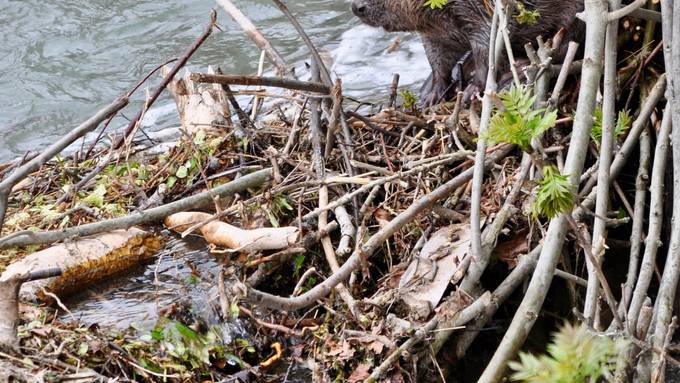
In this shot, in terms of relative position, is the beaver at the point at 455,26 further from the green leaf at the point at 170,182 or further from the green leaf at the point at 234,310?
the green leaf at the point at 234,310

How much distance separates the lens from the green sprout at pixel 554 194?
2291 mm

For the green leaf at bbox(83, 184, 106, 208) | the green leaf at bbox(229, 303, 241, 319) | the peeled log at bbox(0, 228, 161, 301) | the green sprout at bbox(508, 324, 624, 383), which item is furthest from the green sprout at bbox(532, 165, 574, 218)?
the green leaf at bbox(83, 184, 106, 208)

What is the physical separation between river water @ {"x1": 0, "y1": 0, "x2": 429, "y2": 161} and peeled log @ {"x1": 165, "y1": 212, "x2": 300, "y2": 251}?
3.21m

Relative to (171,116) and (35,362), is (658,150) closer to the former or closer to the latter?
(35,362)

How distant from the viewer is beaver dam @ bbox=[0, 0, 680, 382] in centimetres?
293

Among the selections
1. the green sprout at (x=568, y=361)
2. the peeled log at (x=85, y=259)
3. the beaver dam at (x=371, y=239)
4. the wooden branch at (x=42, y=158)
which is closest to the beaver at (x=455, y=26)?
the beaver dam at (x=371, y=239)

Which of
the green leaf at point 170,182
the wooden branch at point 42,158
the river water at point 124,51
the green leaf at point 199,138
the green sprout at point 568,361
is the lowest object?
the river water at point 124,51

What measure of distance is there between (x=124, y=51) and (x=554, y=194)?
776cm

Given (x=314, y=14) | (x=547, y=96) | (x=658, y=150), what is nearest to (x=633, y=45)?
(x=547, y=96)

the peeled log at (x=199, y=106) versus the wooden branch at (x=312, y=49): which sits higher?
the wooden branch at (x=312, y=49)

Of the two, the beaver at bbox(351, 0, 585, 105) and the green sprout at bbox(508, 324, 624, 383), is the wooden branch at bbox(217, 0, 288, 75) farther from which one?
the green sprout at bbox(508, 324, 624, 383)

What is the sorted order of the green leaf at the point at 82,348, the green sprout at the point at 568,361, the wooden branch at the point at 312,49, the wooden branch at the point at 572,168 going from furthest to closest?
the wooden branch at the point at 312,49 < the green leaf at the point at 82,348 < the wooden branch at the point at 572,168 < the green sprout at the point at 568,361

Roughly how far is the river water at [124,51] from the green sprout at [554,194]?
5085mm

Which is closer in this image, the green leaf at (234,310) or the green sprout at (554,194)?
the green sprout at (554,194)
